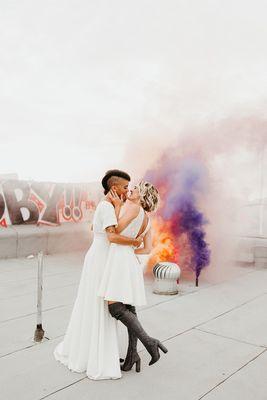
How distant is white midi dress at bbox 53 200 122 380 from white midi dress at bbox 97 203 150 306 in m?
0.10

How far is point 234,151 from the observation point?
8.92 metres

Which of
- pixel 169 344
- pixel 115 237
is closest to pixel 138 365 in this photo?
pixel 169 344

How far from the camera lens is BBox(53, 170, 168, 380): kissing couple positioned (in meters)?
3.36

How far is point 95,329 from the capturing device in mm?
3406

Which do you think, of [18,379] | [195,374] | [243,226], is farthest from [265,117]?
[18,379]

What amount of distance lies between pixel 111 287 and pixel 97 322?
0.37 meters

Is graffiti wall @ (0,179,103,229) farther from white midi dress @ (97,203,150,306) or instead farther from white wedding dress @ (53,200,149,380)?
white midi dress @ (97,203,150,306)

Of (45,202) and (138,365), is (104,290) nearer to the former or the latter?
(138,365)

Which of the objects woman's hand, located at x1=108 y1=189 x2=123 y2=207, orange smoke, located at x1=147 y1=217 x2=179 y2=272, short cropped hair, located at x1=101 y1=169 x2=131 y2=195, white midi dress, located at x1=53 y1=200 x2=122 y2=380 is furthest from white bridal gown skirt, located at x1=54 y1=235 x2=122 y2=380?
orange smoke, located at x1=147 y1=217 x2=179 y2=272

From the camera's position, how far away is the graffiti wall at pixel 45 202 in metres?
11.2

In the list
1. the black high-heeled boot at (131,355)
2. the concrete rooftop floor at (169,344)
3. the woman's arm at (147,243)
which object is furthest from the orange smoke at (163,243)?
the black high-heeled boot at (131,355)

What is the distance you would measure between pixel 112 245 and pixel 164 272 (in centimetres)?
334

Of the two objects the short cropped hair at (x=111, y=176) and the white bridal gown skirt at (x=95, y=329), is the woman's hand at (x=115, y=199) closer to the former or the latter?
the short cropped hair at (x=111, y=176)

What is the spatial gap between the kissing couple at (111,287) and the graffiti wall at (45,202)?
316 inches
